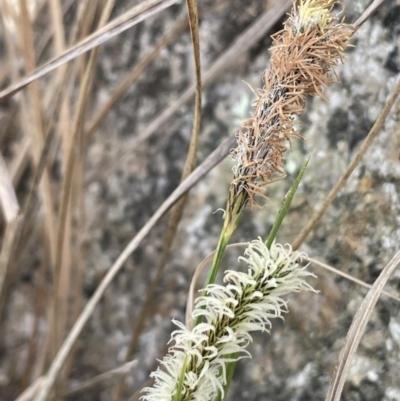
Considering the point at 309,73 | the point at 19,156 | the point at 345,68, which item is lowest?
the point at 309,73

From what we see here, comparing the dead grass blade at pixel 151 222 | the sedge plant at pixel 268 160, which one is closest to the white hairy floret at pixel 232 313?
the sedge plant at pixel 268 160

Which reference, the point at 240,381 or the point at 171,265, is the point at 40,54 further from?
the point at 240,381

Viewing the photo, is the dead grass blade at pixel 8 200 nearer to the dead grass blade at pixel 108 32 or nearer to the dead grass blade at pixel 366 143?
the dead grass blade at pixel 108 32

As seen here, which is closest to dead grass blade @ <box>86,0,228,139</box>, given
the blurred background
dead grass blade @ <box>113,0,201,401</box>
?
the blurred background

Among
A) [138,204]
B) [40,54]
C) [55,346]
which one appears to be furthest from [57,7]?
[55,346]

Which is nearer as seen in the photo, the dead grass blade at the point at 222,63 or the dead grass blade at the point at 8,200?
the dead grass blade at the point at 8,200

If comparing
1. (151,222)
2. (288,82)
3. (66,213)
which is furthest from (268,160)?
(66,213)

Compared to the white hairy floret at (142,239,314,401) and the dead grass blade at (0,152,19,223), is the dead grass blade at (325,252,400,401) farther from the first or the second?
the dead grass blade at (0,152,19,223)
